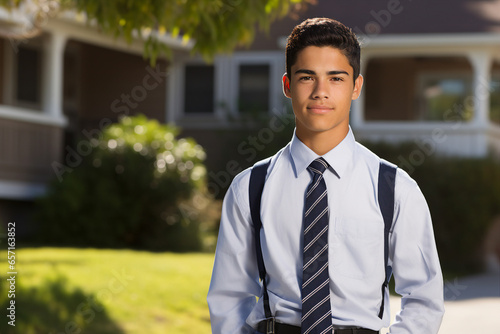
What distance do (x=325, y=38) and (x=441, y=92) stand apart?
16.6 meters

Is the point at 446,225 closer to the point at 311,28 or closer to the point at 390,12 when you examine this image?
the point at 390,12

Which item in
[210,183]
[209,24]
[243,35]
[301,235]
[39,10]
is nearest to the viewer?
[301,235]

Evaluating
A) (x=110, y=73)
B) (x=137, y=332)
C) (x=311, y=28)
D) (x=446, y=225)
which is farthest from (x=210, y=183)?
(x=311, y=28)

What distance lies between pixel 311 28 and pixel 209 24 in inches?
144

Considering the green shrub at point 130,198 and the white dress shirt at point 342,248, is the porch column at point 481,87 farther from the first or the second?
the white dress shirt at point 342,248

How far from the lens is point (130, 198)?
1305 cm

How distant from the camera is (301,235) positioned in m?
2.36

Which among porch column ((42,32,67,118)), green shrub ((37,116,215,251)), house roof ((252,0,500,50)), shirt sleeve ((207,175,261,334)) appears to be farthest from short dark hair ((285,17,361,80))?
house roof ((252,0,500,50))

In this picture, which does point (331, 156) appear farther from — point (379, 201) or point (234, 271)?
point (234, 271)

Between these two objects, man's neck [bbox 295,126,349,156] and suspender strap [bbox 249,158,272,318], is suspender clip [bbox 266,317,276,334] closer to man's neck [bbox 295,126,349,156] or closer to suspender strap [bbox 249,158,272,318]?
suspender strap [bbox 249,158,272,318]

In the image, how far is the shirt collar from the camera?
242cm

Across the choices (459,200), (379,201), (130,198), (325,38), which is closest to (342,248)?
(379,201)

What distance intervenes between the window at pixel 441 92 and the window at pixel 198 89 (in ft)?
15.8

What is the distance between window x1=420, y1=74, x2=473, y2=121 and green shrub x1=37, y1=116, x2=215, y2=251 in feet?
22.3
